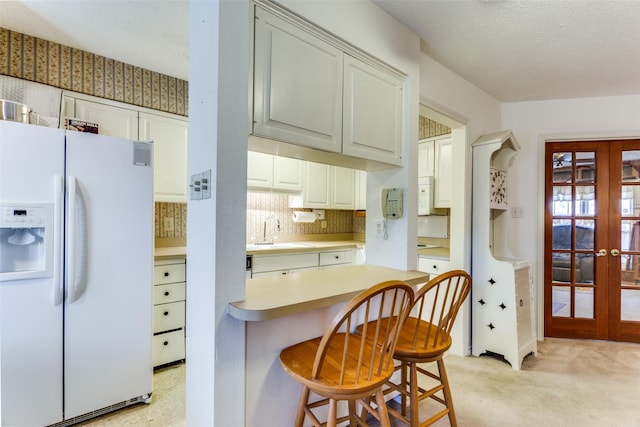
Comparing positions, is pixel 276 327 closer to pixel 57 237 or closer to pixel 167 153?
pixel 57 237

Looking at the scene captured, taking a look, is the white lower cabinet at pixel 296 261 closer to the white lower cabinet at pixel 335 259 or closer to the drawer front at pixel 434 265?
the white lower cabinet at pixel 335 259

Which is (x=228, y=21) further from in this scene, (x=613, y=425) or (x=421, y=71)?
(x=613, y=425)

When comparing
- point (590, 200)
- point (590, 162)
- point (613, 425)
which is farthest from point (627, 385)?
point (590, 162)

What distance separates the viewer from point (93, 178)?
193cm

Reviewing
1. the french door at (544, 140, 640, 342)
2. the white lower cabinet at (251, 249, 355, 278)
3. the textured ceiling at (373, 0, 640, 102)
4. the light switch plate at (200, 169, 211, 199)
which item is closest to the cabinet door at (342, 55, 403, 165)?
the textured ceiling at (373, 0, 640, 102)

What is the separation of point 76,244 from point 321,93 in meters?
1.64

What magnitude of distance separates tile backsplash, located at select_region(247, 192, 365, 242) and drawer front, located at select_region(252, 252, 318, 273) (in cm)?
62

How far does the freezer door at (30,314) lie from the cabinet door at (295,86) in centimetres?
132

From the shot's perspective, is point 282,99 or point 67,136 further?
point 67,136

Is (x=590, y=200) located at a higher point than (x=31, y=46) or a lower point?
lower

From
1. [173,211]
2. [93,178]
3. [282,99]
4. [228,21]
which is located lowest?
[173,211]

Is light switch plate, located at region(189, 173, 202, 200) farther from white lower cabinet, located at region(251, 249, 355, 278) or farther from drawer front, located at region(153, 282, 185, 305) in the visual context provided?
white lower cabinet, located at region(251, 249, 355, 278)

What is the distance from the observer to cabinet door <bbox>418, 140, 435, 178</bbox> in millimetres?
3588

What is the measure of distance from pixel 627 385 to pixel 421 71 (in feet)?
9.13
